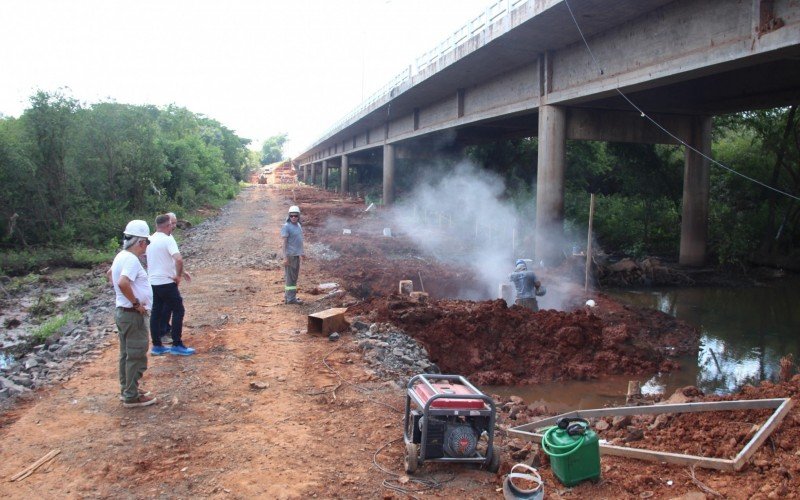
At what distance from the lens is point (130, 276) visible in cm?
559

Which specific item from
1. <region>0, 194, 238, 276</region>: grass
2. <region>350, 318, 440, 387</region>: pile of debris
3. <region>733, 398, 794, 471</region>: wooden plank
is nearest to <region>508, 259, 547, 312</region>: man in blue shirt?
<region>350, 318, 440, 387</region>: pile of debris

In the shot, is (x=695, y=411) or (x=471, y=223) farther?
(x=471, y=223)

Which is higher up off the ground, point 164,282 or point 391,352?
point 164,282

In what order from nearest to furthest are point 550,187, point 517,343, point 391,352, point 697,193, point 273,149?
point 391,352 < point 517,343 < point 550,187 < point 697,193 < point 273,149

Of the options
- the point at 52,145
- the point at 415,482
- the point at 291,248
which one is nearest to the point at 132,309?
the point at 415,482

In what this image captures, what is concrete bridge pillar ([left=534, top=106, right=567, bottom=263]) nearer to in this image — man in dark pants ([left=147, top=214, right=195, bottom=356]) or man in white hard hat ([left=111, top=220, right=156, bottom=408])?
man in dark pants ([left=147, top=214, right=195, bottom=356])

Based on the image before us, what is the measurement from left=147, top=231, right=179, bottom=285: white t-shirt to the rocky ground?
1087 millimetres

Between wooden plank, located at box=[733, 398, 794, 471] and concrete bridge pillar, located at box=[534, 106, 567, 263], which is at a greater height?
concrete bridge pillar, located at box=[534, 106, 567, 263]

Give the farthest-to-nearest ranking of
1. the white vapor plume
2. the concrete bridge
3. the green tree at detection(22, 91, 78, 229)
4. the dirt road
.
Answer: the green tree at detection(22, 91, 78, 229) < the white vapor plume < the concrete bridge < the dirt road

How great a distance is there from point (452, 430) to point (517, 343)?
5.08 m

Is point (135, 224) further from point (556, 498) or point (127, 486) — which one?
point (556, 498)

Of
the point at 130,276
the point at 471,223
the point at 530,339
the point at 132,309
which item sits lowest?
the point at 530,339

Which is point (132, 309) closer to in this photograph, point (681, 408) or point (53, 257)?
point (681, 408)

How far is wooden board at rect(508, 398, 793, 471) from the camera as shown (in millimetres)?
4324
